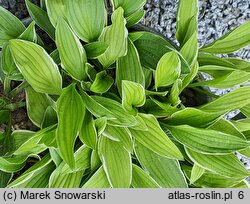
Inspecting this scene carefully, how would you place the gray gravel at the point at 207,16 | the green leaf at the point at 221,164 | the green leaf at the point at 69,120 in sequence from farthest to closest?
the gray gravel at the point at 207,16
the green leaf at the point at 221,164
the green leaf at the point at 69,120

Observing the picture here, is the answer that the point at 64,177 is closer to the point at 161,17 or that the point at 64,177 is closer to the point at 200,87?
the point at 200,87

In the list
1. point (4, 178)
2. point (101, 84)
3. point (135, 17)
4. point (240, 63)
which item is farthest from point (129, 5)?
point (4, 178)

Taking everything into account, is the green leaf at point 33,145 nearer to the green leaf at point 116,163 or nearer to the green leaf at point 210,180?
the green leaf at point 116,163

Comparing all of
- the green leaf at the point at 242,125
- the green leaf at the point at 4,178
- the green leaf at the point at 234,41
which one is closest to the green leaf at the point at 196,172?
the green leaf at the point at 242,125

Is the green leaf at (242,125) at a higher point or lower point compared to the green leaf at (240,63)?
lower

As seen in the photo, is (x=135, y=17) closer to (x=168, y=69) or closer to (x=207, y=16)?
(x=168, y=69)

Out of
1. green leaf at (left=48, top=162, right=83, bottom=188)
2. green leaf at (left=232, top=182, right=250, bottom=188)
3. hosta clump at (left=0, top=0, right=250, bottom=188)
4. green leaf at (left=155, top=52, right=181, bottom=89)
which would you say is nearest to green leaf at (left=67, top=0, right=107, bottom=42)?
hosta clump at (left=0, top=0, right=250, bottom=188)
